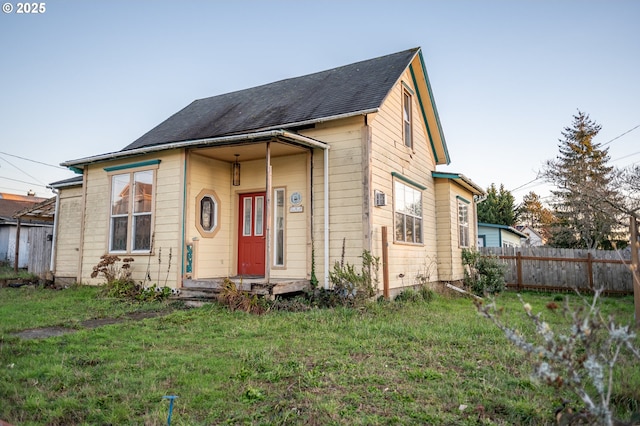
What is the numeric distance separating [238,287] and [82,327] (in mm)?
2778

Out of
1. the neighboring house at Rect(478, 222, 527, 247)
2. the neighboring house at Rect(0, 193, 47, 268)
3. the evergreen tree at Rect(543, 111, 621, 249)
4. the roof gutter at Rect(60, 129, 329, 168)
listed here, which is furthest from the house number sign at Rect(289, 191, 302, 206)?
the neighboring house at Rect(0, 193, 47, 268)

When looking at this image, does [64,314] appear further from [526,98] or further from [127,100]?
[526,98]

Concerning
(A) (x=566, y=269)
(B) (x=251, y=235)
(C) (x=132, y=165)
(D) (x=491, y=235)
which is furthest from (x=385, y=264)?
(D) (x=491, y=235)

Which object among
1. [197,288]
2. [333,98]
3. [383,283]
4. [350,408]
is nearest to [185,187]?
[197,288]

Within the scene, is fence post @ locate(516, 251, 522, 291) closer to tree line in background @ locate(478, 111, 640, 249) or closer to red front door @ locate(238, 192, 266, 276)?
tree line in background @ locate(478, 111, 640, 249)

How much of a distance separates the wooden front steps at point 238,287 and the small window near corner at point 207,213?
137 cm

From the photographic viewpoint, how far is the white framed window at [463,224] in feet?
46.2

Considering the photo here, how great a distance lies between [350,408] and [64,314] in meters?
6.49

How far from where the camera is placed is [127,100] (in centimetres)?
1527

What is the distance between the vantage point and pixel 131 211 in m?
10.5

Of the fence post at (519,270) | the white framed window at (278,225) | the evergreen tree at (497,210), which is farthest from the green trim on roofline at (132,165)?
the evergreen tree at (497,210)

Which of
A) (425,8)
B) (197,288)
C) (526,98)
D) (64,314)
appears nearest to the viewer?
(64,314)

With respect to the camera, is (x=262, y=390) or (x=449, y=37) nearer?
(x=262, y=390)

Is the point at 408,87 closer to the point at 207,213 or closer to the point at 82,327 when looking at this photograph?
the point at 207,213
